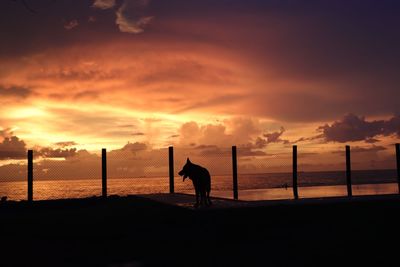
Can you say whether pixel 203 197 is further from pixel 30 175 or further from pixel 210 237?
pixel 30 175

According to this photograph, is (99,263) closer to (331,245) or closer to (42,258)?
(42,258)

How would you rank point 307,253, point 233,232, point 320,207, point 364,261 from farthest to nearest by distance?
1. point 320,207
2. point 233,232
3. point 307,253
4. point 364,261

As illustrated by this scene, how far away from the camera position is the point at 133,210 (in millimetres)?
11406

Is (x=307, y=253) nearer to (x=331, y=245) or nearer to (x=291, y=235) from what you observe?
(x=331, y=245)

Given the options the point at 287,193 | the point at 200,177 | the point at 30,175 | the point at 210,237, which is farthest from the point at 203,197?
the point at 287,193

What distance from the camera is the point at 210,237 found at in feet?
23.6

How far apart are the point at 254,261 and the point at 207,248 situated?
1.05 metres

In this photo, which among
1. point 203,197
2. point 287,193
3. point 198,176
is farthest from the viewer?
point 287,193

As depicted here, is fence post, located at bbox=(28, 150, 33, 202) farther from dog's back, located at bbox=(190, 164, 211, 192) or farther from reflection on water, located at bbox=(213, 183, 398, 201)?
dog's back, located at bbox=(190, 164, 211, 192)

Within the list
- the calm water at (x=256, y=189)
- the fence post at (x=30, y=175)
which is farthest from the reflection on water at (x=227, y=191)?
the fence post at (x=30, y=175)

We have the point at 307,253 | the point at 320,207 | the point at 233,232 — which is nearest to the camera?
the point at 307,253

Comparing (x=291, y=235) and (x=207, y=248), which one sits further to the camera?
(x=291, y=235)

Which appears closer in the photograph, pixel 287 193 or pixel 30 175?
pixel 30 175

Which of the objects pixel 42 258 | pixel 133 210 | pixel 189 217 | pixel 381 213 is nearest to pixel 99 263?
pixel 42 258
